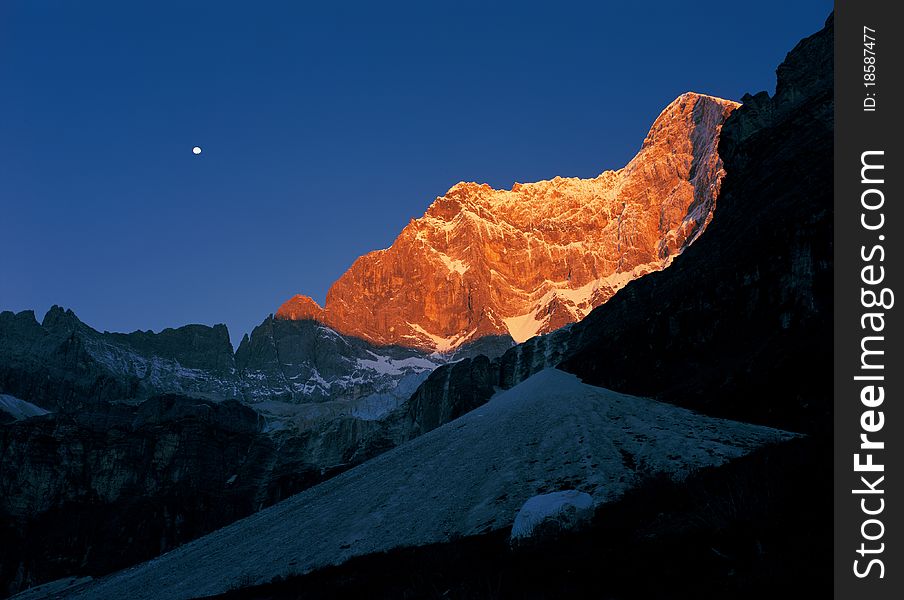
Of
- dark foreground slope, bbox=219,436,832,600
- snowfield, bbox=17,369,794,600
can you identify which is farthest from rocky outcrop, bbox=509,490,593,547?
snowfield, bbox=17,369,794,600

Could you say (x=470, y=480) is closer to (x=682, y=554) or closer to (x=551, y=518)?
(x=551, y=518)

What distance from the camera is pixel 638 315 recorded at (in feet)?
448

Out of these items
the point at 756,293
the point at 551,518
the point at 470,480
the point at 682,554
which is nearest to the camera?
the point at 682,554

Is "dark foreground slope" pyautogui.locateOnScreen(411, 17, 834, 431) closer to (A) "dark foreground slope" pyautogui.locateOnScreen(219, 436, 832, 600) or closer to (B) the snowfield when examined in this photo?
(B) the snowfield

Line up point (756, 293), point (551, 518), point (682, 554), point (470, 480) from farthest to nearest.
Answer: point (756, 293) → point (470, 480) → point (551, 518) → point (682, 554)

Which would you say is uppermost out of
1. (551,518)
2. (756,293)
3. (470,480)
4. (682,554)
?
(756,293)

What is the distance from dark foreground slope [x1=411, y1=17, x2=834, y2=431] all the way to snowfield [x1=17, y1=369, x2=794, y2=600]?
17.7m

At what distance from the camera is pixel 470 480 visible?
47.0 meters

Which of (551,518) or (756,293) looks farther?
(756,293)

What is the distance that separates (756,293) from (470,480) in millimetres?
67952

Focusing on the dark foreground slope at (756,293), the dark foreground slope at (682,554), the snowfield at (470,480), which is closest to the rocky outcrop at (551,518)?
the dark foreground slope at (682,554)

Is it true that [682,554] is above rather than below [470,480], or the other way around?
below

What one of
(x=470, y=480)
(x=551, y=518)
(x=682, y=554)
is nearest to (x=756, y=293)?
(x=470, y=480)
